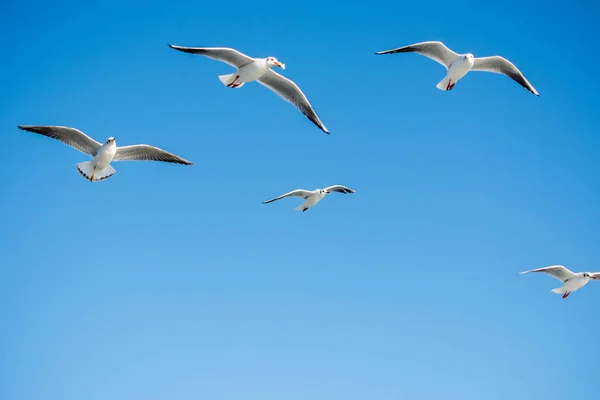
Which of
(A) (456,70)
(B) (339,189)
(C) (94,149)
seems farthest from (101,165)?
(A) (456,70)

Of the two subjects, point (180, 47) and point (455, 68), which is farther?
point (455, 68)

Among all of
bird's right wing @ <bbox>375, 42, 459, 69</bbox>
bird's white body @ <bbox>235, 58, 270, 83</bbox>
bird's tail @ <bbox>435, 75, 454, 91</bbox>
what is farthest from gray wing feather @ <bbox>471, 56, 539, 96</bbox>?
bird's white body @ <bbox>235, 58, 270, 83</bbox>

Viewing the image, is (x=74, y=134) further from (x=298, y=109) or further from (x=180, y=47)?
(x=298, y=109)

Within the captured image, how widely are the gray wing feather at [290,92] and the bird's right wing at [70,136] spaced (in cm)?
349

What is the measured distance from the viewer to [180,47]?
12.8 metres

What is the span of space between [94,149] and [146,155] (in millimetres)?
1047

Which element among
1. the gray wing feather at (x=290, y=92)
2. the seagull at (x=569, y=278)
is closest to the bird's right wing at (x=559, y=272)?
the seagull at (x=569, y=278)

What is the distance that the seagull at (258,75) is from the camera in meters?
13.2

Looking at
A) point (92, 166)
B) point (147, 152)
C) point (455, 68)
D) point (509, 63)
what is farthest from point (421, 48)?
point (92, 166)

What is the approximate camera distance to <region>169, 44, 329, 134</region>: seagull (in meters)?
13.2

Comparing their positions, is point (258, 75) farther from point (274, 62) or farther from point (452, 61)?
point (452, 61)

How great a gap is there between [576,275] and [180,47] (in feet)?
35.1

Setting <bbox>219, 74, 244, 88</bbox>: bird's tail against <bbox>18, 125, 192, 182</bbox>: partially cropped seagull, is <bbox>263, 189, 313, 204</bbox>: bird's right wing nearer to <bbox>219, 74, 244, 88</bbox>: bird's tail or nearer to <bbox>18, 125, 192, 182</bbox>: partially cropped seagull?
<bbox>18, 125, 192, 182</bbox>: partially cropped seagull

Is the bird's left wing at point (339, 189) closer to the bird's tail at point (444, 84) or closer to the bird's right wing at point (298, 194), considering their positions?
the bird's right wing at point (298, 194)
